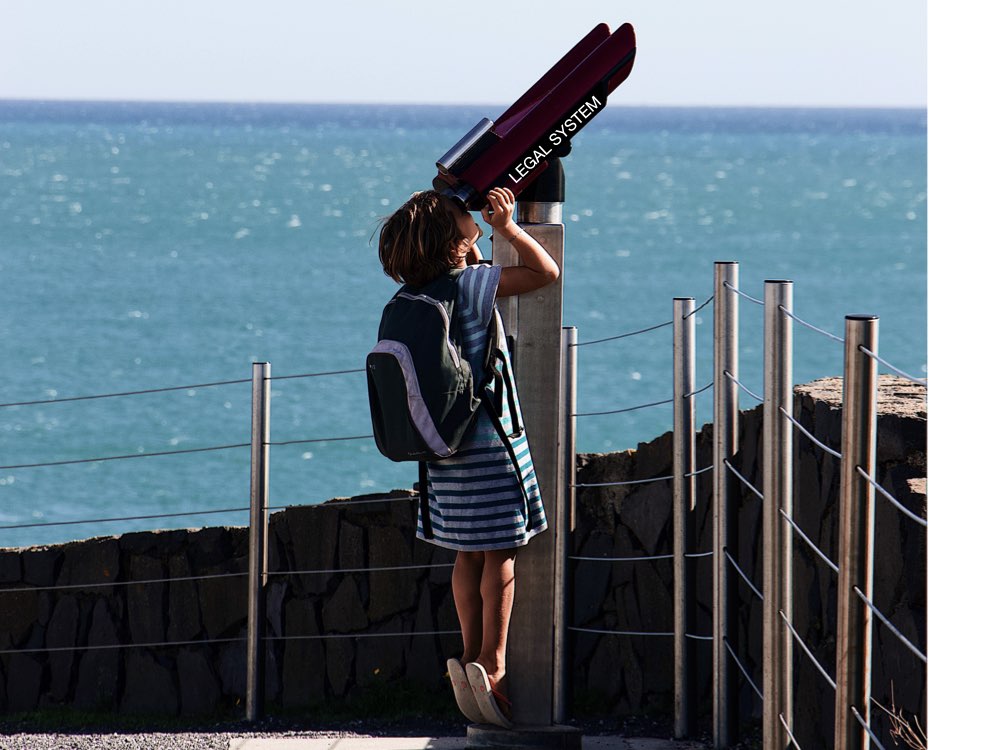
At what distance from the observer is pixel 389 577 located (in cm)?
518

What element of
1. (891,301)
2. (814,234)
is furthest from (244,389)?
(814,234)

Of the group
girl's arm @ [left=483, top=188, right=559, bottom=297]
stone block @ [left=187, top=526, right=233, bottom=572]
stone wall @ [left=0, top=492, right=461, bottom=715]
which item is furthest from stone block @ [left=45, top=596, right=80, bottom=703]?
girl's arm @ [left=483, top=188, right=559, bottom=297]

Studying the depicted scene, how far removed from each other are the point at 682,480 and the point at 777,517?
1.02 meters

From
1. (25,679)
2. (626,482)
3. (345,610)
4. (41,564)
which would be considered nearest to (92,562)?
(41,564)

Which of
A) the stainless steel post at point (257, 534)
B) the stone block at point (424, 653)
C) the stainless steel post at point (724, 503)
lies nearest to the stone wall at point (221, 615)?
the stone block at point (424, 653)

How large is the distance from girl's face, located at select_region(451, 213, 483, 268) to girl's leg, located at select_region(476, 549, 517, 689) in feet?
2.48

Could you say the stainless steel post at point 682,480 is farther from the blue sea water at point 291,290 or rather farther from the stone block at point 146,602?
the stone block at point 146,602

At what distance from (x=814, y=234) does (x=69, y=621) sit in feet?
200

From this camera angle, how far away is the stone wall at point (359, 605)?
14.3 feet

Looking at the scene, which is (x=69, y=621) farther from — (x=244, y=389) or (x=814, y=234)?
(x=814, y=234)

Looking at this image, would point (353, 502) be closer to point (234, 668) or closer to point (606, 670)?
point (234, 668)

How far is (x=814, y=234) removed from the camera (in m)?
64.1

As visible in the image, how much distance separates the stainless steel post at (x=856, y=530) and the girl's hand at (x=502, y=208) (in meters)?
1.26

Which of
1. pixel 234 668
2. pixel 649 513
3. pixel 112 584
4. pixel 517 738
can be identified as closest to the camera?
pixel 517 738
